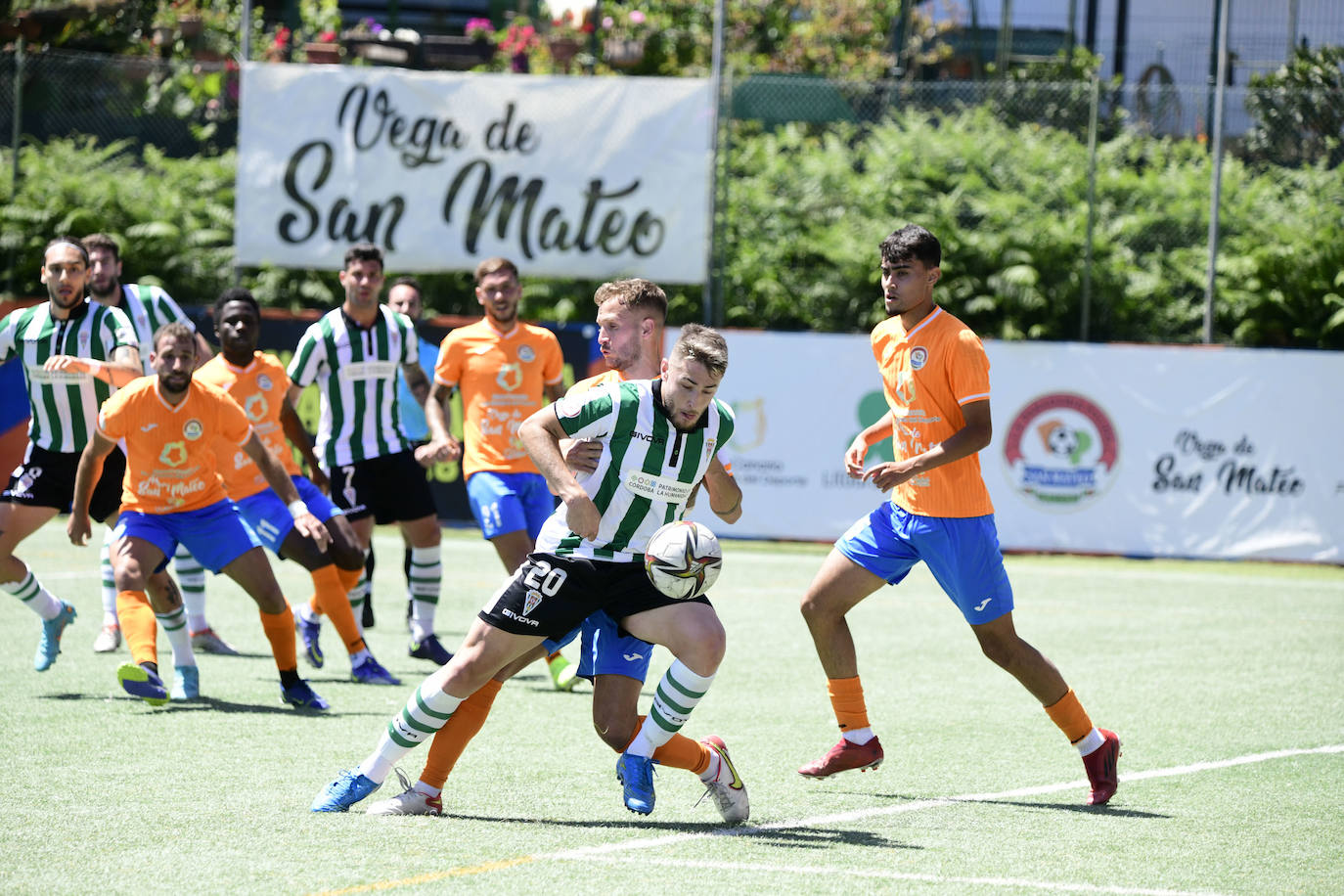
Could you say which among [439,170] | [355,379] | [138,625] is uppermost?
[439,170]

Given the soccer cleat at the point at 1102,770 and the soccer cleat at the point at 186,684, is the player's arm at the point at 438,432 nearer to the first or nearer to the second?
the soccer cleat at the point at 186,684

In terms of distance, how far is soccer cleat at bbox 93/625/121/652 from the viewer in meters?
9.24

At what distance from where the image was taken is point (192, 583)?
9.33 metres

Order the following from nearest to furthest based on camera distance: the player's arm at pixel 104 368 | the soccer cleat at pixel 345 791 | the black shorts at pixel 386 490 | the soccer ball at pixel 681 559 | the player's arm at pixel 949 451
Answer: the soccer ball at pixel 681 559, the soccer cleat at pixel 345 791, the player's arm at pixel 949 451, the player's arm at pixel 104 368, the black shorts at pixel 386 490

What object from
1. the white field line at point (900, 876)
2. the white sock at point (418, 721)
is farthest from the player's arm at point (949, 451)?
the white sock at point (418, 721)

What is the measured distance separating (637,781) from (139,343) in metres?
4.84

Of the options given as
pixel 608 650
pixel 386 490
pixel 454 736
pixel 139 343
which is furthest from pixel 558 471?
pixel 139 343

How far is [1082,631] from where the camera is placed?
1133cm

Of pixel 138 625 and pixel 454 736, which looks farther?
pixel 138 625

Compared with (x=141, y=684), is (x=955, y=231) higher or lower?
higher

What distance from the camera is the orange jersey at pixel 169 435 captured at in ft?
24.8

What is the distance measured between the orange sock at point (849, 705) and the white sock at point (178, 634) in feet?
11.3

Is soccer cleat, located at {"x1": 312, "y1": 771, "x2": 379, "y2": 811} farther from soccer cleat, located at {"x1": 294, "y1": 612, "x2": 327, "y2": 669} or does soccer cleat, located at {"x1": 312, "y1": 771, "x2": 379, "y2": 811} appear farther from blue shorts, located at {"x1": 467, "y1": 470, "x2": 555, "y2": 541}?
soccer cleat, located at {"x1": 294, "y1": 612, "x2": 327, "y2": 669}

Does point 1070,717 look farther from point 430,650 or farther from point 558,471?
point 430,650
